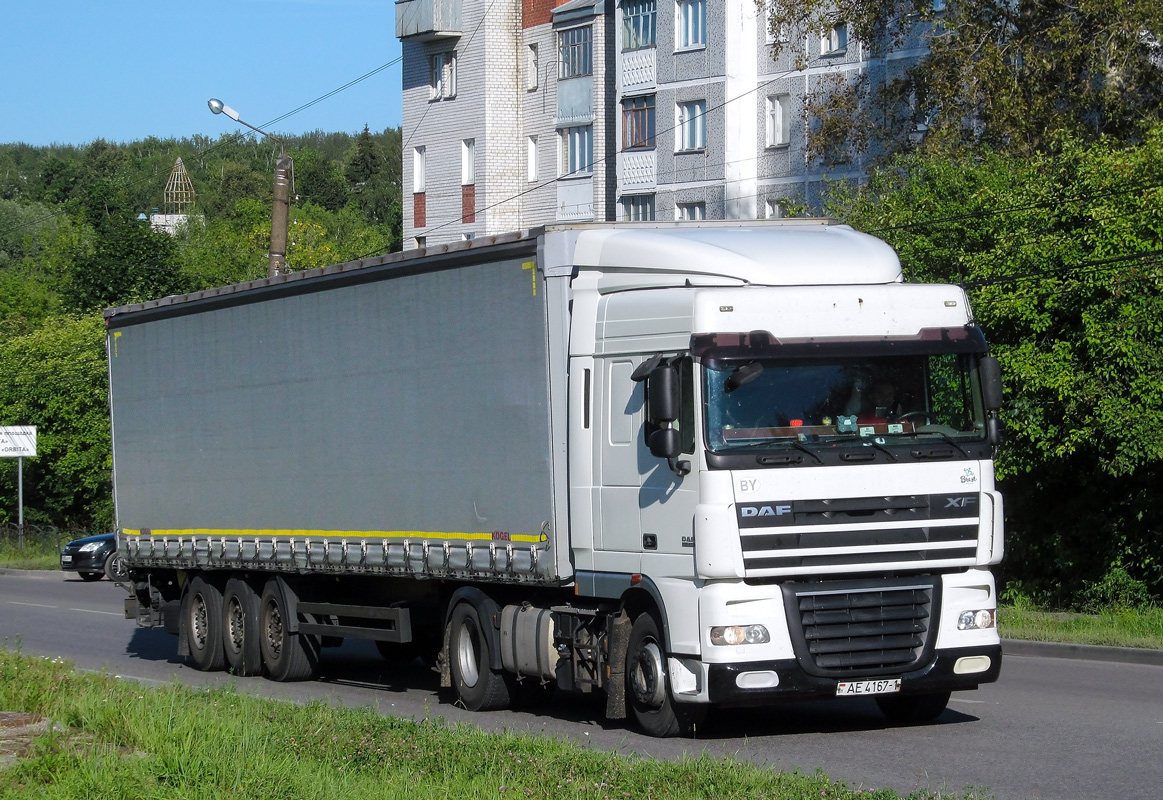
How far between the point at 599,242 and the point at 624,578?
250 centimetres

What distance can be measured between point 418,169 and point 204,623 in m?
43.3

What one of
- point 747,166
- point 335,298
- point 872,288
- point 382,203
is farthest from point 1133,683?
point 382,203

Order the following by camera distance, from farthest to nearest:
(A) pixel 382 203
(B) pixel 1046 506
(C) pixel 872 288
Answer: (A) pixel 382 203 < (B) pixel 1046 506 < (C) pixel 872 288

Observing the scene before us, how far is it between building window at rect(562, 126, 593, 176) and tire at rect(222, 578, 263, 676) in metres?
38.0

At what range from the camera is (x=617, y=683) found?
11492 mm

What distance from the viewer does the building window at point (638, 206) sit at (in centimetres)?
5038

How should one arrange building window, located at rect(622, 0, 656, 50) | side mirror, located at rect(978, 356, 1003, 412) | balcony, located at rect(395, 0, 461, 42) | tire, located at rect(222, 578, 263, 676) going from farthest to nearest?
balcony, located at rect(395, 0, 461, 42) → building window, located at rect(622, 0, 656, 50) → tire, located at rect(222, 578, 263, 676) → side mirror, located at rect(978, 356, 1003, 412)

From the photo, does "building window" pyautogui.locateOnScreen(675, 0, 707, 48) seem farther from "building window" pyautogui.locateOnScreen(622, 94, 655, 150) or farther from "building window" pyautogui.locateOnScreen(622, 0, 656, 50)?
"building window" pyautogui.locateOnScreen(622, 94, 655, 150)

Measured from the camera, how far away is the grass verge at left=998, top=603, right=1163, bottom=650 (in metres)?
17.4

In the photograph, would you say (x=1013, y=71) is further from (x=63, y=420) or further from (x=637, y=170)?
(x=63, y=420)

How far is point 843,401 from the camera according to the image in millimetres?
10930

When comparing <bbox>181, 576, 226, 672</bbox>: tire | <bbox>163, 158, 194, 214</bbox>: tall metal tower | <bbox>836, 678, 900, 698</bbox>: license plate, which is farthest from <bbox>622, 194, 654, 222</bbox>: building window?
<bbox>163, 158, 194, 214</bbox>: tall metal tower

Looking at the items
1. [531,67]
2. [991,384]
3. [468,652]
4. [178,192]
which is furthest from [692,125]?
[178,192]

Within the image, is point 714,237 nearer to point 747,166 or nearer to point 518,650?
point 518,650
